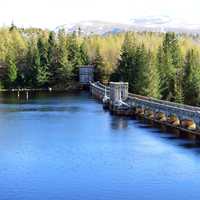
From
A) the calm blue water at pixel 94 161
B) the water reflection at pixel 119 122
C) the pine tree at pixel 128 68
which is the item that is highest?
the pine tree at pixel 128 68

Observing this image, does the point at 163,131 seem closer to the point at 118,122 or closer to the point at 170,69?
the point at 118,122

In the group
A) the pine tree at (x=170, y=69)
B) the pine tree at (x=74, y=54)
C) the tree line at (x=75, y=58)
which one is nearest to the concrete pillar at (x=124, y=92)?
the pine tree at (x=170, y=69)

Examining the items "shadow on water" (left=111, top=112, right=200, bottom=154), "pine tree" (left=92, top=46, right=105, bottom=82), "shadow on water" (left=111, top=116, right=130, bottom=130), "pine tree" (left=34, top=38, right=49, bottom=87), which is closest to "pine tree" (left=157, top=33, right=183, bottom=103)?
"shadow on water" (left=111, top=116, right=130, bottom=130)

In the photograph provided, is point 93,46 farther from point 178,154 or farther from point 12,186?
point 12,186

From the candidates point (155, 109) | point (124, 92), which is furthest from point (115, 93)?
point (155, 109)

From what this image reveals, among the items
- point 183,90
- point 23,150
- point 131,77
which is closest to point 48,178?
point 23,150

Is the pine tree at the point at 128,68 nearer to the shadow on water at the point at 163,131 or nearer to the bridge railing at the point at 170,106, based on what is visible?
the bridge railing at the point at 170,106
